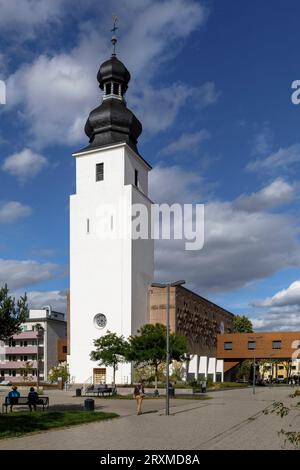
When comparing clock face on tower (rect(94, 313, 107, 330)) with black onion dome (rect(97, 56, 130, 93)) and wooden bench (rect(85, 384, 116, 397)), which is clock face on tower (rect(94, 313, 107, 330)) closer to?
wooden bench (rect(85, 384, 116, 397))

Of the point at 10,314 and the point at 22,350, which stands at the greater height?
the point at 10,314

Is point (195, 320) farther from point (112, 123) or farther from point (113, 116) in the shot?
point (113, 116)

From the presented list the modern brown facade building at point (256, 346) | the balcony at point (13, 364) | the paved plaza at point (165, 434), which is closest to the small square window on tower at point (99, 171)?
the balcony at point (13, 364)

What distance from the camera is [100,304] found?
6438 cm

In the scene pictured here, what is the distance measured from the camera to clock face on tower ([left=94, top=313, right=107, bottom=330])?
6406 cm

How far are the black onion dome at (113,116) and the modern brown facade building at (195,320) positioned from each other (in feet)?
65.1

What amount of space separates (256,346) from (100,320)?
3446cm

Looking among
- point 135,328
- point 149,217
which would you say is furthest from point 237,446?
point 149,217

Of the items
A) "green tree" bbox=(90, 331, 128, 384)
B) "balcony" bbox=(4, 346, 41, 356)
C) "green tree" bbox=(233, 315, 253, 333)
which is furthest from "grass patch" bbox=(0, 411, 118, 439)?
"green tree" bbox=(233, 315, 253, 333)

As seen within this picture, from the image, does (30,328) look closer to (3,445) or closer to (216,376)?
(216,376)

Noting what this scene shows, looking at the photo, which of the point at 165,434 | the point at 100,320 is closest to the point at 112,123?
the point at 100,320

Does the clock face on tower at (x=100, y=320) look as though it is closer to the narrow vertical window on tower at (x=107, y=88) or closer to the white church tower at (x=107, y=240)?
the white church tower at (x=107, y=240)

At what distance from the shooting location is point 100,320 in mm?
64438
